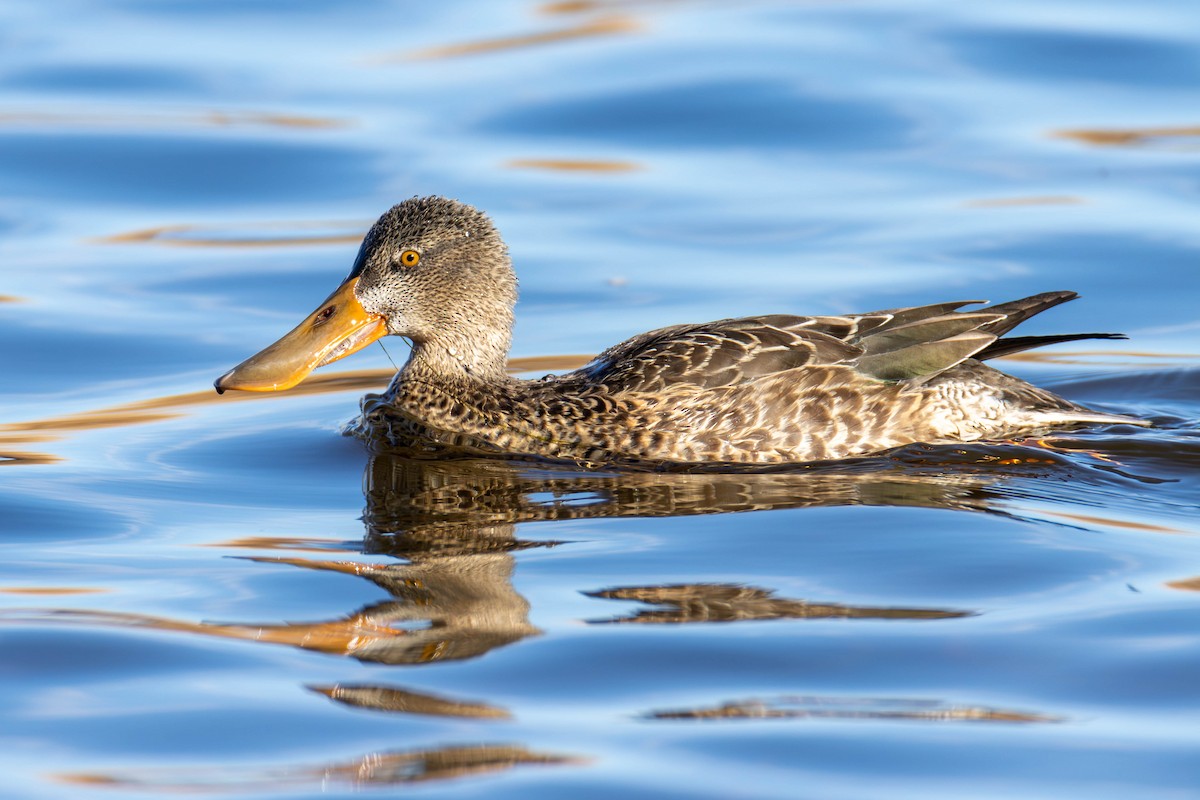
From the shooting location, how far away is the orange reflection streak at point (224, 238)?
1274cm

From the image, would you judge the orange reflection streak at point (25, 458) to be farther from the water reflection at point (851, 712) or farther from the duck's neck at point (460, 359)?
the water reflection at point (851, 712)

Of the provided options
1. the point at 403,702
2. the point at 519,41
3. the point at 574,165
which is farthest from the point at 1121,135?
the point at 403,702

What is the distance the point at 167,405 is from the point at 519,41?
7640 millimetres

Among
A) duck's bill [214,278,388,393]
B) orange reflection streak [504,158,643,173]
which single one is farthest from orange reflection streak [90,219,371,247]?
duck's bill [214,278,388,393]

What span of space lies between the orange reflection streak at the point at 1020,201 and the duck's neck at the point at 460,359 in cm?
488

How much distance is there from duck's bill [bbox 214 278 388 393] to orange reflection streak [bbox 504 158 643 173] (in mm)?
5096

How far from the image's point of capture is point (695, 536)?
24.0 feet

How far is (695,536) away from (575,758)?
6.97ft

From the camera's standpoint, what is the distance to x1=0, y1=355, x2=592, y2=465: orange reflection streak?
366 inches

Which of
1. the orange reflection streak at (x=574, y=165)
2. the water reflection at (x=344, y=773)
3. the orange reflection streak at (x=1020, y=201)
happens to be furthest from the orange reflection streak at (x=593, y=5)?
the water reflection at (x=344, y=773)

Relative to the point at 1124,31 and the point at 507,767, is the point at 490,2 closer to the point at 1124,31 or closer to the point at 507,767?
the point at 1124,31

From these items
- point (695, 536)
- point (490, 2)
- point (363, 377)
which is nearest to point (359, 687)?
point (695, 536)

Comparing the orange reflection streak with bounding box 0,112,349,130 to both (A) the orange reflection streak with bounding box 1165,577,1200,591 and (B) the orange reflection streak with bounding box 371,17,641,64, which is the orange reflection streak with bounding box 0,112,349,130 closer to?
(B) the orange reflection streak with bounding box 371,17,641,64

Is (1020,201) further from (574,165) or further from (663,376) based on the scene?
(663,376)
